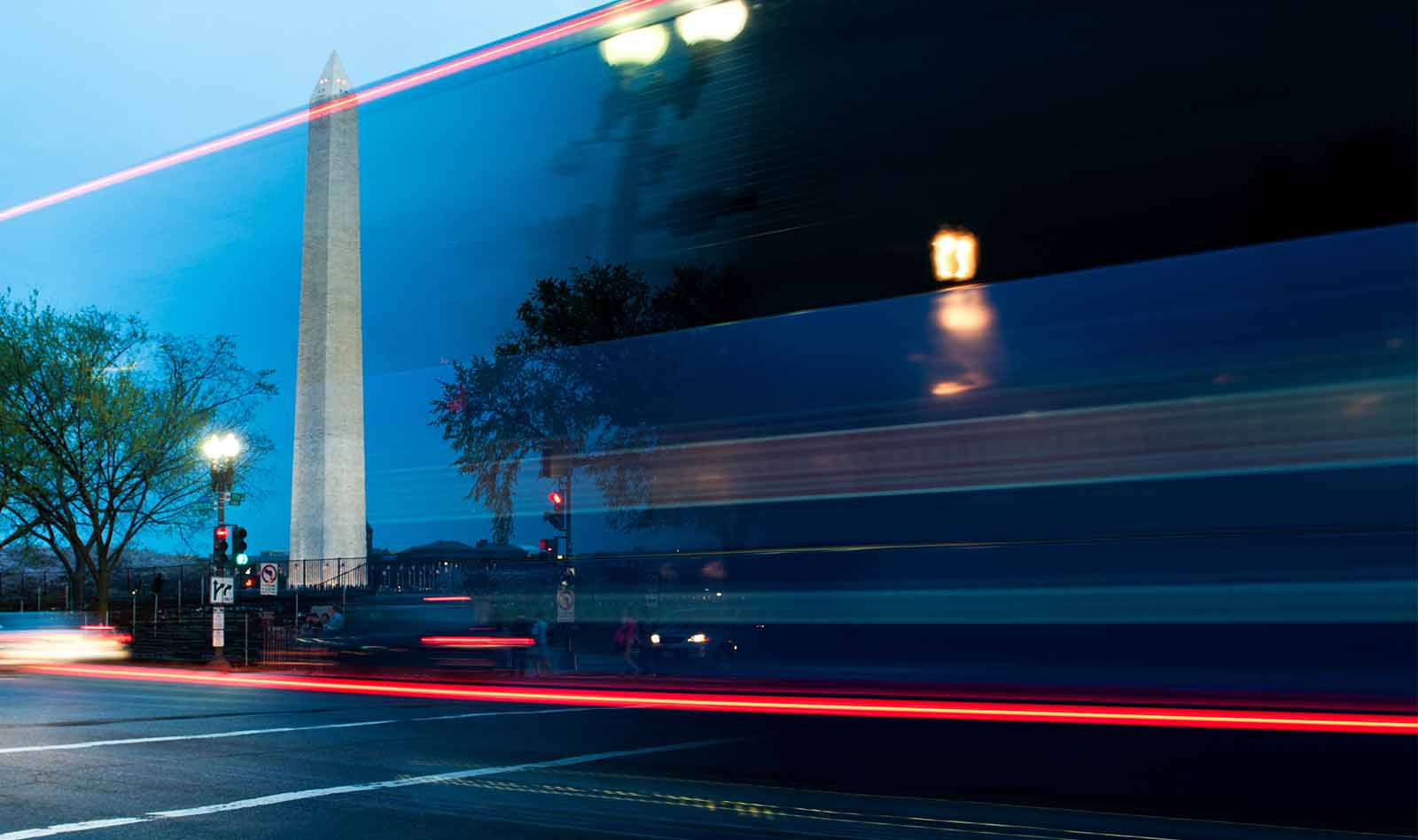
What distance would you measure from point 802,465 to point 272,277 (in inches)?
240

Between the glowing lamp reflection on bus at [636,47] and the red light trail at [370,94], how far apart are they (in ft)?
0.48

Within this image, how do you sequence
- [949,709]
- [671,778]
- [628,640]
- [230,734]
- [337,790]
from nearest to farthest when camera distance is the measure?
1. [949,709]
2. [337,790]
3. [671,778]
4. [628,640]
5. [230,734]

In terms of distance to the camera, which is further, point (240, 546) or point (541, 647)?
point (240, 546)

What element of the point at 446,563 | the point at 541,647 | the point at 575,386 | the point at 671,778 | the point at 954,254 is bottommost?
the point at 671,778

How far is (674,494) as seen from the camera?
8.80 meters

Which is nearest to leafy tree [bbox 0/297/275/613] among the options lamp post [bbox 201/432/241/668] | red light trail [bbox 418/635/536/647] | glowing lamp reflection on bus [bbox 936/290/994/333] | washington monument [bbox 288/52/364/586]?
lamp post [bbox 201/432/241/668]

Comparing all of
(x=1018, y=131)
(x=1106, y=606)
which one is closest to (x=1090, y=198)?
(x=1018, y=131)

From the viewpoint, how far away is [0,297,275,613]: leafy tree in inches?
1570

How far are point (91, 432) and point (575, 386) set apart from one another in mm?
36340

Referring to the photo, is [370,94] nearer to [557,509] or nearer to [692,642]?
[557,509]

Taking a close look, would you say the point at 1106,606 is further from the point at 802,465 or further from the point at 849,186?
the point at 849,186

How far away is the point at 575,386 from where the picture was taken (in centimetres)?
932

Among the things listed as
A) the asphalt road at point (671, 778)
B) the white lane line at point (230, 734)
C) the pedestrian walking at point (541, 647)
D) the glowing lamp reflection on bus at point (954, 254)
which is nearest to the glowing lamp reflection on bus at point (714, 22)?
the glowing lamp reflection on bus at point (954, 254)

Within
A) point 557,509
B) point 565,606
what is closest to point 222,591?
point 565,606
